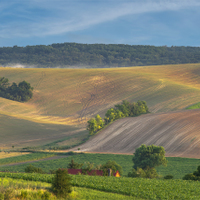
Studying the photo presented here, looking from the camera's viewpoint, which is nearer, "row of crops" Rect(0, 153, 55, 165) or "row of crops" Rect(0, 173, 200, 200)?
"row of crops" Rect(0, 173, 200, 200)

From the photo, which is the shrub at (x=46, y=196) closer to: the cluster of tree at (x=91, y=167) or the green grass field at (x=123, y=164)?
the cluster of tree at (x=91, y=167)

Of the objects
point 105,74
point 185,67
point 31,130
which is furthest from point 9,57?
point 31,130

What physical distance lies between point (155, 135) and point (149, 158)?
18.9m

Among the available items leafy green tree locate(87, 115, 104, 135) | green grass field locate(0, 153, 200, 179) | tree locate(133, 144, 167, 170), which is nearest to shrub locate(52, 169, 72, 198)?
green grass field locate(0, 153, 200, 179)

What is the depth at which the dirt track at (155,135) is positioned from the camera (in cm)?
5100

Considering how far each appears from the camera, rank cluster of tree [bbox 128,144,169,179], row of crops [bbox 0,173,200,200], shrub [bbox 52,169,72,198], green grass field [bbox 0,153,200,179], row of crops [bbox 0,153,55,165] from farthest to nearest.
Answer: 1. row of crops [bbox 0,153,55,165]
2. green grass field [bbox 0,153,200,179]
3. cluster of tree [bbox 128,144,169,179]
4. row of crops [bbox 0,173,200,200]
5. shrub [bbox 52,169,72,198]

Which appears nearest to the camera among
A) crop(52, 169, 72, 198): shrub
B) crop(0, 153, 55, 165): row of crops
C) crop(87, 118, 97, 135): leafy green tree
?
crop(52, 169, 72, 198): shrub

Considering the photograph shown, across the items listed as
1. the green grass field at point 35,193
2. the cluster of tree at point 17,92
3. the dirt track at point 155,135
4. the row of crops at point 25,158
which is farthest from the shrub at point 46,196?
the cluster of tree at point 17,92

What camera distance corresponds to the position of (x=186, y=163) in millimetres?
42031

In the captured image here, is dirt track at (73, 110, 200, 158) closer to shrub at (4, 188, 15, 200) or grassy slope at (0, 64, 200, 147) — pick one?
grassy slope at (0, 64, 200, 147)

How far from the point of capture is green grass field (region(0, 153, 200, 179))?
3806 centimetres

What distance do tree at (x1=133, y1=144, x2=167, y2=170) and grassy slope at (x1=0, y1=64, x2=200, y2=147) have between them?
29.6 m

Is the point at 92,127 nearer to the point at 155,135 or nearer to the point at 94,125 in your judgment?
the point at 94,125

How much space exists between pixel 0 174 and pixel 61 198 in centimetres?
986
